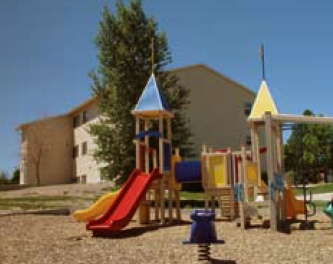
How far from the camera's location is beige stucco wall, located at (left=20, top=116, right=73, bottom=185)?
43125 millimetres

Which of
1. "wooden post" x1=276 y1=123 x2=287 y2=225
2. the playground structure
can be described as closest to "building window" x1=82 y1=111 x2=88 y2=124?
the playground structure

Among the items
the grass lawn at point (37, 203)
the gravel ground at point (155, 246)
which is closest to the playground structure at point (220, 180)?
the gravel ground at point (155, 246)

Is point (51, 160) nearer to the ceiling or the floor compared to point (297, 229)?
nearer to the ceiling

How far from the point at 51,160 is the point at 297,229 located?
3517 centimetres

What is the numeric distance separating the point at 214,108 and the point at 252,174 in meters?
24.4

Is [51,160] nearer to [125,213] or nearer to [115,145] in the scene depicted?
[115,145]

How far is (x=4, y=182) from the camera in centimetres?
5331

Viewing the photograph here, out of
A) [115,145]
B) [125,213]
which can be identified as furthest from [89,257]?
[115,145]

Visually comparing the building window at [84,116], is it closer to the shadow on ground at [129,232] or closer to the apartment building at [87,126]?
the apartment building at [87,126]

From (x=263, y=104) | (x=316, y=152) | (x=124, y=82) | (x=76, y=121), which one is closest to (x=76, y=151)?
(x=76, y=121)

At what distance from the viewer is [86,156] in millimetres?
39594

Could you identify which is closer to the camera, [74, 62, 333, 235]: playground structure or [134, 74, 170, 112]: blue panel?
[74, 62, 333, 235]: playground structure

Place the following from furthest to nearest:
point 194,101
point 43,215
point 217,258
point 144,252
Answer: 1. point 194,101
2. point 43,215
3. point 144,252
4. point 217,258

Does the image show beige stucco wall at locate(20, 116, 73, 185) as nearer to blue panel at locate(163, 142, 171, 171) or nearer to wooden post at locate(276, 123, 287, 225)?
blue panel at locate(163, 142, 171, 171)
